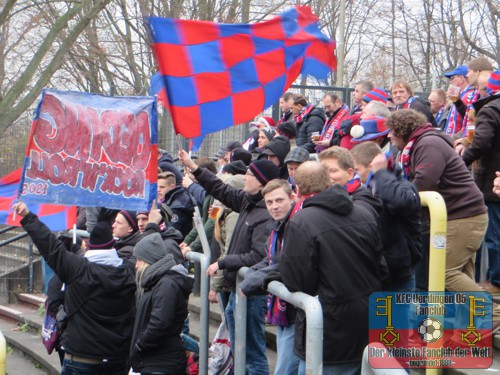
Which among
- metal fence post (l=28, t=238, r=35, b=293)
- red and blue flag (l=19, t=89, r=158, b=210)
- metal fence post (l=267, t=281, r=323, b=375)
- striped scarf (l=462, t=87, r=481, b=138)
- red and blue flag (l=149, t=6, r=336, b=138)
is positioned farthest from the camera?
metal fence post (l=28, t=238, r=35, b=293)

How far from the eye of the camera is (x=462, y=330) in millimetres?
5547

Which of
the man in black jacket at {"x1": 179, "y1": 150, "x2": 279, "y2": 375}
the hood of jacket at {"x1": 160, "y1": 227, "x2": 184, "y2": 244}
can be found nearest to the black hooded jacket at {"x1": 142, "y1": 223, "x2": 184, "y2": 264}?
the hood of jacket at {"x1": 160, "y1": 227, "x2": 184, "y2": 244}

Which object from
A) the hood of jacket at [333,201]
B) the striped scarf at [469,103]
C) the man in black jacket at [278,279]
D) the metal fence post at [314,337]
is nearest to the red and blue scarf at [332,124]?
the striped scarf at [469,103]

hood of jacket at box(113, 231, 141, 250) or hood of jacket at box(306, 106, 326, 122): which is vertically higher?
hood of jacket at box(306, 106, 326, 122)

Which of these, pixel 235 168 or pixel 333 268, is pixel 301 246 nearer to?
pixel 333 268

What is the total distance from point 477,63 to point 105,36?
70.4 feet

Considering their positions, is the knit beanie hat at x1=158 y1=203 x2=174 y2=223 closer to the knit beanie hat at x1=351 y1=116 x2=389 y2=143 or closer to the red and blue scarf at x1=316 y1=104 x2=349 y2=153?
the knit beanie hat at x1=351 y1=116 x2=389 y2=143

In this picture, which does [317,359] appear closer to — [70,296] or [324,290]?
[324,290]

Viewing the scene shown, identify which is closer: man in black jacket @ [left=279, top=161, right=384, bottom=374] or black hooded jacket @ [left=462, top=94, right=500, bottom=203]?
man in black jacket @ [left=279, top=161, right=384, bottom=374]

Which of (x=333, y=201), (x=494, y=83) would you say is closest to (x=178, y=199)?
(x=494, y=83)

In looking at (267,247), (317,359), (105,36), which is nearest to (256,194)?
(267,247)

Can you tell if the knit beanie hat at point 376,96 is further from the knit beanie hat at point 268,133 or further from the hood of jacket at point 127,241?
the hood of jacket at point 127,241

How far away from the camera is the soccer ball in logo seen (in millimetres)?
5336

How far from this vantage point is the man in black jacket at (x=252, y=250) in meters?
5.99
